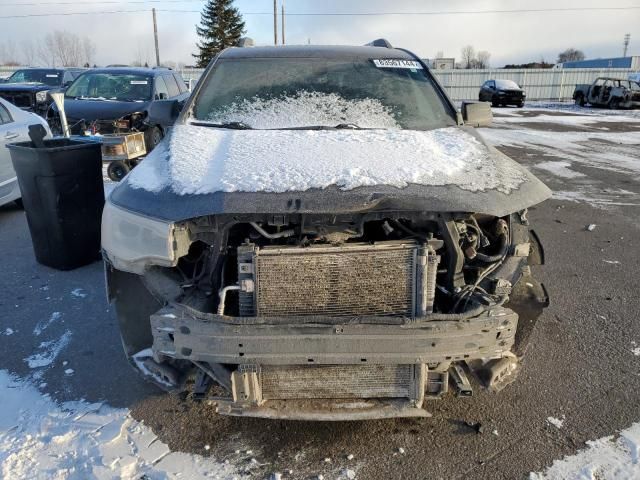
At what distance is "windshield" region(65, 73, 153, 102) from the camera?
32.4 ft

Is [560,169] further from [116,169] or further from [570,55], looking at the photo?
[570,55]

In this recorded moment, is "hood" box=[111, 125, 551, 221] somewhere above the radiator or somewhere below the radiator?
above

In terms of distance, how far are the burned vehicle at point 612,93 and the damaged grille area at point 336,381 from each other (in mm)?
27782

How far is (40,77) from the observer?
16.2 metres

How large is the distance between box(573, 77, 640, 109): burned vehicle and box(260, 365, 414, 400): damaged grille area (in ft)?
91.1

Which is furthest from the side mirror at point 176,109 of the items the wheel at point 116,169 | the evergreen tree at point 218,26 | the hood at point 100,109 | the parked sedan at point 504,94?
the evergreen tree at point 218,26

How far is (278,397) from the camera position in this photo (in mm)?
2480

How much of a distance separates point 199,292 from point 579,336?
105 inches

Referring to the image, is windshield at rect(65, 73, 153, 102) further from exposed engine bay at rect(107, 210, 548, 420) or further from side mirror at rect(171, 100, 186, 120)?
exposed engine bay at rect(107, 210, 548, 420)

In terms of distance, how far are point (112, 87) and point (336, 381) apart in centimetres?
935

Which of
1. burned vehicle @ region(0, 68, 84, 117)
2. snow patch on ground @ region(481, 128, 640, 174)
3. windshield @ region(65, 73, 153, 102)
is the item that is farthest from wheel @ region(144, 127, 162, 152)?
snow patch on ground @ region(481, 128, 640, 174)

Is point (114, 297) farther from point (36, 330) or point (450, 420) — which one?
point (450, 420)

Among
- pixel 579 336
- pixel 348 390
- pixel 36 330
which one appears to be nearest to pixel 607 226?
pixel 579 336

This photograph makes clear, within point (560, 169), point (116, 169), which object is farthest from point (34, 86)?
point (560, 169)
